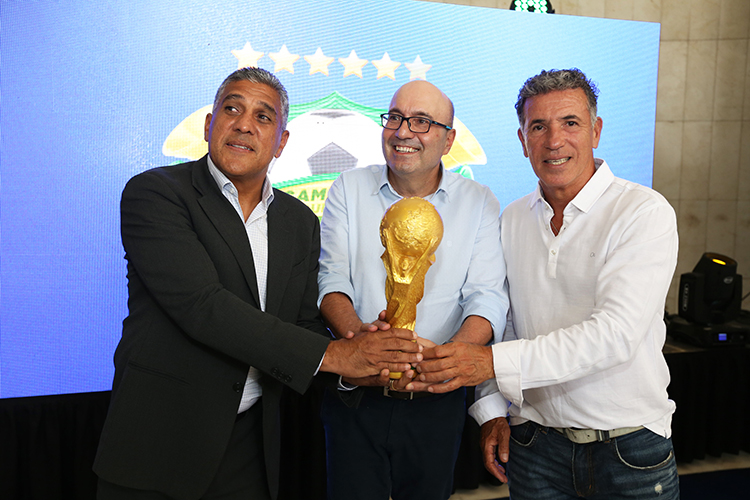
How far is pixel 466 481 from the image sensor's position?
3.48m

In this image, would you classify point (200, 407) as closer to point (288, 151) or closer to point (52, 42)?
point (288, 151)

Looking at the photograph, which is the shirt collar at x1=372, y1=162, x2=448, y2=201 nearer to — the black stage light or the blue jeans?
the blue jeans

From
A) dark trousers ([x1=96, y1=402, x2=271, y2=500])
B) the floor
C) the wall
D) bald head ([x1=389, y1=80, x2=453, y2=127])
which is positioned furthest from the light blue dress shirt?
the wall

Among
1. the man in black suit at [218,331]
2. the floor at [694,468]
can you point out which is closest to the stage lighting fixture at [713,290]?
the floor at [694,468]

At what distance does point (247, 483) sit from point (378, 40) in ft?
8.76

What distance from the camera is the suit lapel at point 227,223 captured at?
4.87ft

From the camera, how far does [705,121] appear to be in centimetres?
523

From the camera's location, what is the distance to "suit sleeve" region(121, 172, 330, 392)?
4.36ft

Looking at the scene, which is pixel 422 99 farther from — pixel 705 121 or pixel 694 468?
pixel 705 121

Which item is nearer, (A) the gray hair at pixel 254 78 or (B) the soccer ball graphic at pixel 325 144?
(A) the gray hair at pixel 254 78

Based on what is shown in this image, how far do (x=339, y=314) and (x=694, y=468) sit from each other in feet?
11.7

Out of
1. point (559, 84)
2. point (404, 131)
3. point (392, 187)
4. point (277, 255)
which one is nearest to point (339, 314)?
point (277, 255)

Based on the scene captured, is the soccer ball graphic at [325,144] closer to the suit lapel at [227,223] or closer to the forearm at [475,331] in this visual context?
the suit lapel at [227,223]

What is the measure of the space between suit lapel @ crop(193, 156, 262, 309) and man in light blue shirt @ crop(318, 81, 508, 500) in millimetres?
297
